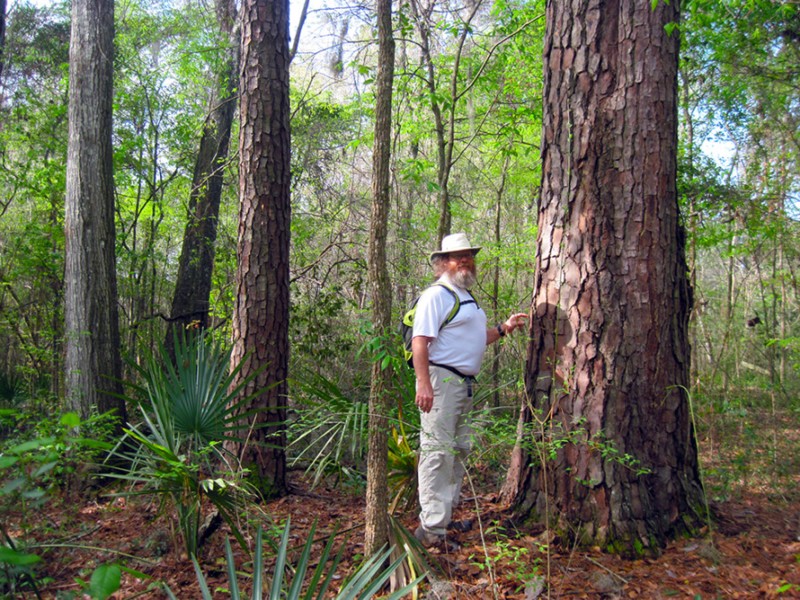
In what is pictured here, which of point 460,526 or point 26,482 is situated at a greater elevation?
point 26,482

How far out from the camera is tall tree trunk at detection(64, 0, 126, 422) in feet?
21.0

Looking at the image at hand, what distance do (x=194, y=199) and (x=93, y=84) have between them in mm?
3084

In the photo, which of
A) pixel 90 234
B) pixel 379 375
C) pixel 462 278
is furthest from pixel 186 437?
pixel 90 234

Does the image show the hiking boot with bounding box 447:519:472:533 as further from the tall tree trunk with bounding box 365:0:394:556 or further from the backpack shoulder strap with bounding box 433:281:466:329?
the backpack shoulder strap with bounding box 433:281:466:329

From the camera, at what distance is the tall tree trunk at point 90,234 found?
6.40m

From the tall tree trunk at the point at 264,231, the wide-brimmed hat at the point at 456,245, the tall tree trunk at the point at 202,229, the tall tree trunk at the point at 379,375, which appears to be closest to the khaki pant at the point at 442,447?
the tall tree trunk at the point at 379,375

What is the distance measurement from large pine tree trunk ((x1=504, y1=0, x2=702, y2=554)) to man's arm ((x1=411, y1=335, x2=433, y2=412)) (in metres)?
0.64

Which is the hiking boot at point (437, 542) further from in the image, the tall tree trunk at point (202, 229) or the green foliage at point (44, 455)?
the tall tree trunk at point (202, 229)

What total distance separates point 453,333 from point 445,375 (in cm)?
29

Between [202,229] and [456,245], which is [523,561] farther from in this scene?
[202,229]

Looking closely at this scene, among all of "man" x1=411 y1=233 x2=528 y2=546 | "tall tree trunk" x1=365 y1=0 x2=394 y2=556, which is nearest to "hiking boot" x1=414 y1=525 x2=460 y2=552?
"man" x1=411 y1=233 x2=528 y2=546

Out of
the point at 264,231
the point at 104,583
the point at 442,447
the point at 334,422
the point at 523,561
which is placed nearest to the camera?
the point at 104,583

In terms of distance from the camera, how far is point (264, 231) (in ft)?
18.1

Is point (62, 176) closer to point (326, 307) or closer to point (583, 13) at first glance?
point (326, 307)
